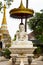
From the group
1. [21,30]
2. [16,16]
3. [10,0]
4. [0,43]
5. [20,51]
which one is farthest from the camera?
[0,43]

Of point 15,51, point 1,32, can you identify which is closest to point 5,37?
point 1,32

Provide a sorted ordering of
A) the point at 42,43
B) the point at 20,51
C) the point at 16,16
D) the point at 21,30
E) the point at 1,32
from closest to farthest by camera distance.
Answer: the point at 20,51
the point at 21,30
the point at 16,16
the point at 42,43
the point at 1,32

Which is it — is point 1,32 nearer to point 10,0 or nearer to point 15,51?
point 10,0

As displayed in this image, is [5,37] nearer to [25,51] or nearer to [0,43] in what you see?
[0,43]

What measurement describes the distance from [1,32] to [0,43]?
2227 mm

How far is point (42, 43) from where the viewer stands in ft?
56.3

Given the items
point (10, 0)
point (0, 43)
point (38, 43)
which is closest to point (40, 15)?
point (38, 43)

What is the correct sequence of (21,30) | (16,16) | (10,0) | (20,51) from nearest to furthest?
(20,51) → (21,30) → (16,16) → (10,0)

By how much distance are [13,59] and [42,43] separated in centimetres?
916

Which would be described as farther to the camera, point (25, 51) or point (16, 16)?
point (16, 16)

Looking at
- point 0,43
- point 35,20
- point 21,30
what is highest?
point 21,30

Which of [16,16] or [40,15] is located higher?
[16,16]

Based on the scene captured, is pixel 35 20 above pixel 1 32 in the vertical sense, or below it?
above

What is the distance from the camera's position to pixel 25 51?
25.5 feet
